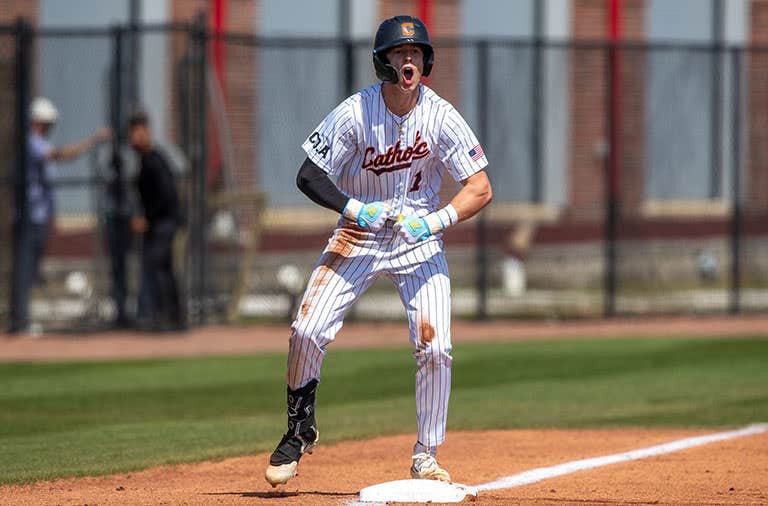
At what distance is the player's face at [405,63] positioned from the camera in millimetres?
7066

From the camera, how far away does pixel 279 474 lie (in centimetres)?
711

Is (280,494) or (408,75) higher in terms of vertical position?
(408,75)

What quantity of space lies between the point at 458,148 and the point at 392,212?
0.44 metres

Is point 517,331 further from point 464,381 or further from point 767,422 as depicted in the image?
point 767,422

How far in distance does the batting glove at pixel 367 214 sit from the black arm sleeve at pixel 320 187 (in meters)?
0.04

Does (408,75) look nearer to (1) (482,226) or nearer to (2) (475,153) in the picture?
(2) (475,153)

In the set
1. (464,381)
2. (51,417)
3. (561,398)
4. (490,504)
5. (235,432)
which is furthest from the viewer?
(464,381)

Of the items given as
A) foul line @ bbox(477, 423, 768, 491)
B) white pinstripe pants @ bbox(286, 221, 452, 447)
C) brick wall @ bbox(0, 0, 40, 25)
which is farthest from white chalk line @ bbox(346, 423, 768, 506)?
brick wall @ bbox(0, 0, 40, 25)

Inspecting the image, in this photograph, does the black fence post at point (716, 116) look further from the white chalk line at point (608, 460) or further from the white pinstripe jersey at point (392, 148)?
the white pinstripe jersey at point (392, 148)

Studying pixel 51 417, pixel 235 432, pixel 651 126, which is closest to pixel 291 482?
pixel 235 432

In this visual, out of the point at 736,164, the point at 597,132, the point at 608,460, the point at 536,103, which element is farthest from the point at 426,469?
the point at 597,132

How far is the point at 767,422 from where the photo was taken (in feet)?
34.6

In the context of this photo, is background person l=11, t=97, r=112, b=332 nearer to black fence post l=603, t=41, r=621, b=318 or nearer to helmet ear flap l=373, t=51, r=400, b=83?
black fence post l=603, t=41, r=621, b=318

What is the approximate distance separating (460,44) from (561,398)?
7777 mm
